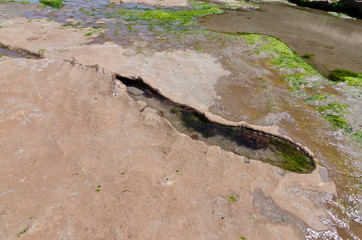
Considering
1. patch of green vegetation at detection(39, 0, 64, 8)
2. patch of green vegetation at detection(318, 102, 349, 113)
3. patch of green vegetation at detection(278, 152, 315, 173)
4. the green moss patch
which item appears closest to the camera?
patch of green vegetation at detection(278, 152, 315, 173)

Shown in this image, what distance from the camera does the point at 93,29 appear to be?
Result: 8.17 m

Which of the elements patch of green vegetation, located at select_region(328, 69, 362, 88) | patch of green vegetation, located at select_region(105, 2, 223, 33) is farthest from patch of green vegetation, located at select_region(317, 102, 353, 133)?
patch of green vegetation, located at select_region(105, 2, 223, 33)

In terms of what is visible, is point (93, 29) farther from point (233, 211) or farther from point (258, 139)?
point (233, 211)

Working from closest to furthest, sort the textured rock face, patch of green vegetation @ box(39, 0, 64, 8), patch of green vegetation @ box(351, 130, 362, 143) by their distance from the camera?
1. the textured rock face
2. patch of green vegetation @ box(351, 130, 362, 143)
3. patch of green vegetation @ box(39, 0, 64, 8)

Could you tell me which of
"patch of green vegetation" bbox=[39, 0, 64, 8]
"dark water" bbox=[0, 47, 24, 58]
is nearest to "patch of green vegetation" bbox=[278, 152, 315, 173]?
"dark water" bbox=[0, 47, 24, 58]

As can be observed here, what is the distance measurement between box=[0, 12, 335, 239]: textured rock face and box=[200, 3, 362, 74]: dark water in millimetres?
5289

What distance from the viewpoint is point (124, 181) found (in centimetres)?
288

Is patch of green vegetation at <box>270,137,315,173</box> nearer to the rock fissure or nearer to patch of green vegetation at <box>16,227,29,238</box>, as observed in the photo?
patch of green vegetation at <box>16,227,29,238</box>

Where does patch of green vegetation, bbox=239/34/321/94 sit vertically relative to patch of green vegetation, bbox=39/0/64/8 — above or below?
below

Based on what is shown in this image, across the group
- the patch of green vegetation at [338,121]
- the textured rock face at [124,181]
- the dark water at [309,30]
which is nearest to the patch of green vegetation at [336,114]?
the patch of green vegetation at [338,121]

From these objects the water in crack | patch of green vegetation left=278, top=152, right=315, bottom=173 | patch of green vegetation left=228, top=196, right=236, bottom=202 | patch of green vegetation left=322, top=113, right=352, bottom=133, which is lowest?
patch of green vegetation left=228, top=196, right=236, bottom=202

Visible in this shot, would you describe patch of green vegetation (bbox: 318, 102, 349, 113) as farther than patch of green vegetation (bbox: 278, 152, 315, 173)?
Yes

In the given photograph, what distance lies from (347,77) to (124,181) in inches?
252

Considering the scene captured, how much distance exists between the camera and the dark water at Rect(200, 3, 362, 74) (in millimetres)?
7371
